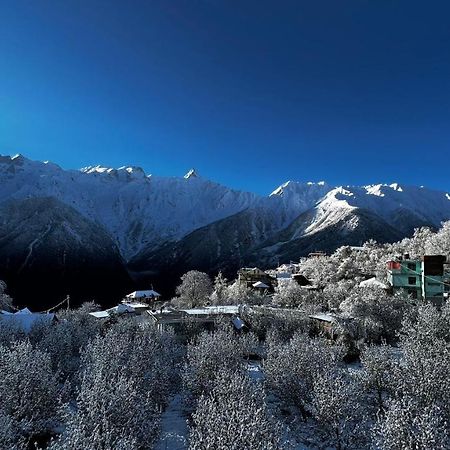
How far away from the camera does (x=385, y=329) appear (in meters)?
58.9

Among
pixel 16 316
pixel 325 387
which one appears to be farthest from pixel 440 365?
pixel 16 316

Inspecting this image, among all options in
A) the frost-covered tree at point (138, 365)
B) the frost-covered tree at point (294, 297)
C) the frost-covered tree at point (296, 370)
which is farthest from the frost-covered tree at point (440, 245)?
the frost-covered tree at point (138, 365)

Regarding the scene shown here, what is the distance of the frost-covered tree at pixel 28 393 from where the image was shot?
89.2 ft

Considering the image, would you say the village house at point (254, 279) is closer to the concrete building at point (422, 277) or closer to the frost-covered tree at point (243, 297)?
the frost-covered tree at point (243, 297)

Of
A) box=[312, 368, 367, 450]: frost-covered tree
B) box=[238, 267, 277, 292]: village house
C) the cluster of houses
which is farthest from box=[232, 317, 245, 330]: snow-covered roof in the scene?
box=[238, 267, 277, 292]: village house

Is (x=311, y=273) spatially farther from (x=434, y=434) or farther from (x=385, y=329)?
(x=434, y=434)

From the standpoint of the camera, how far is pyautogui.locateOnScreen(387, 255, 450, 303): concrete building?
67812 mm

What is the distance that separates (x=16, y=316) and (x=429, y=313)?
6628cm

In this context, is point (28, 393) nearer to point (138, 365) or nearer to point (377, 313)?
point (138, 365)

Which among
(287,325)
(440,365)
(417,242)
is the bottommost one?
(287,325)

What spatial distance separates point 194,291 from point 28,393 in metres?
84.1

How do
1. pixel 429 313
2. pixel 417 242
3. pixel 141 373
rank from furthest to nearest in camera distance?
1. pixel 417 242
2. pixel 429 313
3. pixel 141 373

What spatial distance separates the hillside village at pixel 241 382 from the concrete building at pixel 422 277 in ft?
0.76

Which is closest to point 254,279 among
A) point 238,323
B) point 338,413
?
point 238,323
